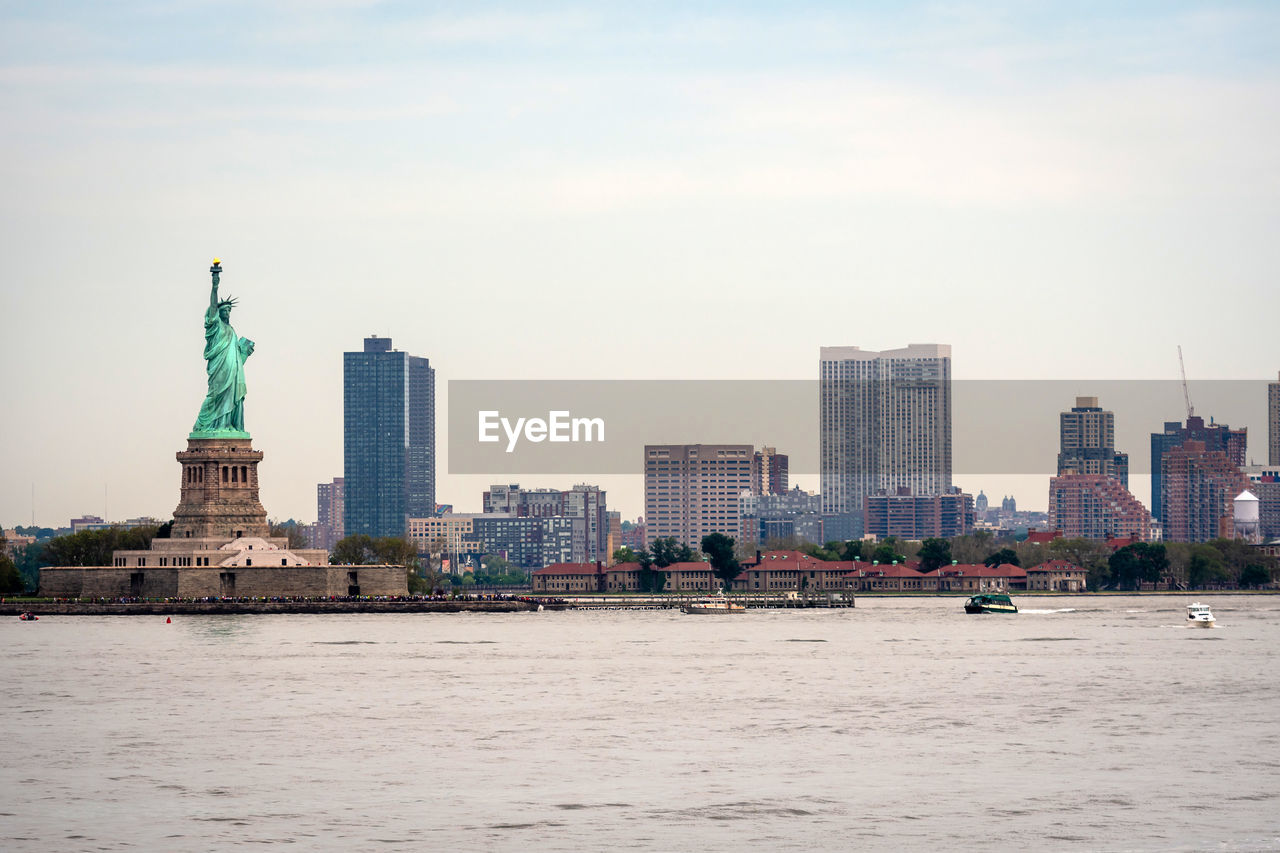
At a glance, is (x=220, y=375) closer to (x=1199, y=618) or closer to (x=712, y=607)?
(x=712, y=607)

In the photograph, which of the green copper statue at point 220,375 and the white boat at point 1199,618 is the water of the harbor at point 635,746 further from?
the green copper statue at point 220,375

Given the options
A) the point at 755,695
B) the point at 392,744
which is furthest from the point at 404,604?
the point at 392,744

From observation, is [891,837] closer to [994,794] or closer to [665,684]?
[994,794]

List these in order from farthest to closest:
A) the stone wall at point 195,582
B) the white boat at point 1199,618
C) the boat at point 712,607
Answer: the boat at point 712,607 → the stone wall at point 195,582 → the white boat at point 1199,618

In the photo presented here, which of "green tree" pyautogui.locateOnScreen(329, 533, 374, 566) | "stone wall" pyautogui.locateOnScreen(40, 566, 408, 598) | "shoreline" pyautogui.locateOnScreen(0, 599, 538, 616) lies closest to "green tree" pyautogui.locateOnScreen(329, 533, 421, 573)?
"green tree" pyautogui.locateOnScreen(329, 533, 374, 566)

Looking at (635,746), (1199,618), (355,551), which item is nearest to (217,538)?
(355,551)

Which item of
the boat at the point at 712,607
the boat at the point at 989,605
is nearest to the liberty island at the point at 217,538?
the boat at the point at 712,607
